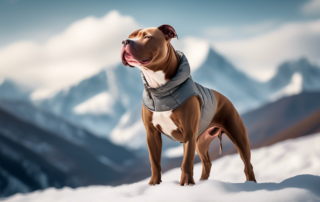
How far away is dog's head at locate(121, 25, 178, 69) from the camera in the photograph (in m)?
1.80

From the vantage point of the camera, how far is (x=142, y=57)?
1824 mm

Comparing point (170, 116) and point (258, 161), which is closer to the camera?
point (170, 116)

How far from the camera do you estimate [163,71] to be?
201cm

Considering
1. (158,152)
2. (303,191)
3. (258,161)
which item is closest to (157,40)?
(158,152)

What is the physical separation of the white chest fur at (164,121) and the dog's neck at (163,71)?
0.22 metres

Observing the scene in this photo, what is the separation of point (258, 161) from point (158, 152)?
2.65 metres

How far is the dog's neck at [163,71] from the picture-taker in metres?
2.00

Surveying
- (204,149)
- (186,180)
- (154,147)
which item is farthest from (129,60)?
(204,149)

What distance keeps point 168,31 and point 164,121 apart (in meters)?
0.66

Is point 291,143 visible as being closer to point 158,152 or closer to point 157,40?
point 158,152

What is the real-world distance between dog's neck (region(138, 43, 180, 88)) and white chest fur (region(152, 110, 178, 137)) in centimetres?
22

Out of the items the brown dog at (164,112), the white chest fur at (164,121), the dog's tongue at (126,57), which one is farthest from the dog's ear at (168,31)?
the white chest fur at (164,121)

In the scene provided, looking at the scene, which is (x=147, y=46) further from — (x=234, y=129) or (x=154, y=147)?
(x=234, y=129)

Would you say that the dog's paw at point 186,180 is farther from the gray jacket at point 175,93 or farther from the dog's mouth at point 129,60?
the dog's mouth at point 129,60
